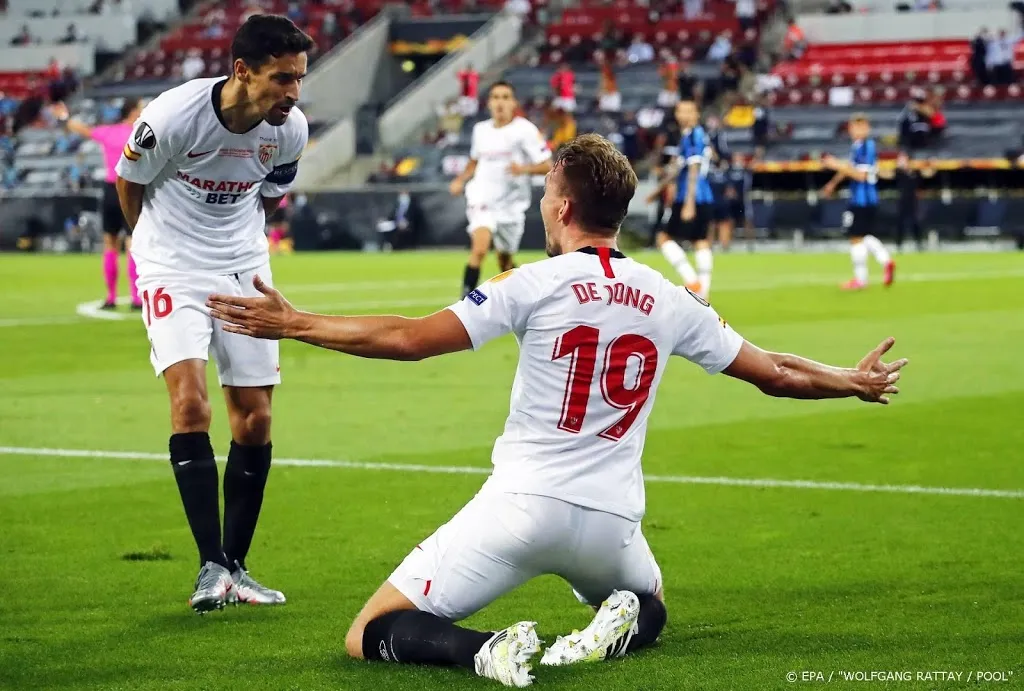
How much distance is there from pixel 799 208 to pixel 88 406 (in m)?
27.8

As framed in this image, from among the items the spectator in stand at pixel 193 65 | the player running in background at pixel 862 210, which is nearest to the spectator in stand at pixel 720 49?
the spectator in stand at pixel 193 65

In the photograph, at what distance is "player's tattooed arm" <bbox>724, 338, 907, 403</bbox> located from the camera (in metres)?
5.09

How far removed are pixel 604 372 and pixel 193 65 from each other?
153 ft

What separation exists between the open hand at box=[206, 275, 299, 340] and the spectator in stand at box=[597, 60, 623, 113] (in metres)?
38.8

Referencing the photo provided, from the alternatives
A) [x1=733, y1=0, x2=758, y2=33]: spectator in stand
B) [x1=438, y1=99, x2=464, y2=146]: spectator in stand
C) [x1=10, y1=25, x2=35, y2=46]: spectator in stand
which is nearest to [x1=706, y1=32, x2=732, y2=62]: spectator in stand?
[x1=733, y1=0, x2=758, y2=33]: spectator in stand

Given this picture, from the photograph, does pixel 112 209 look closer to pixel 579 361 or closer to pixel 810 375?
pixel 810 375

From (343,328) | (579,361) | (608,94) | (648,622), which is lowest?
(648,622)

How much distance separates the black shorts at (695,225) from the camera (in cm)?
2095

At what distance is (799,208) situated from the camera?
37.4 metres

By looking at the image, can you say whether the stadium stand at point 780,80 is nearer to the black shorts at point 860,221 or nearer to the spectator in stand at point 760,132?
the spectator in stand at point 760,132

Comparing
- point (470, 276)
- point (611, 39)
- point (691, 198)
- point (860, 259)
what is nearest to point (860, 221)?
point (860, 259)

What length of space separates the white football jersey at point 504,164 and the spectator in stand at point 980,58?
24172 millimetres

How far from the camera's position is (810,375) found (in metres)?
5.17

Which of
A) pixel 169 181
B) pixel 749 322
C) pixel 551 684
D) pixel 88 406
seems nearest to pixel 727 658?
pixel 551 684
